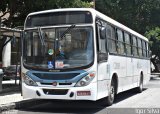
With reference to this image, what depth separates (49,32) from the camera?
11609 millimetres

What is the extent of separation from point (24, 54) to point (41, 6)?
24.4ft

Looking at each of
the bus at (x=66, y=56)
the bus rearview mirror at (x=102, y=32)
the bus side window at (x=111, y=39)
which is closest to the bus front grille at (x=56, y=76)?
the bus at (x=66, y=56)

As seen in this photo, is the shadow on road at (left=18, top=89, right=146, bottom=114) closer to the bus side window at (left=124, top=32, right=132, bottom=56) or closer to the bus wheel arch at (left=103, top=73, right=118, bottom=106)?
the bus wheel arch at (left=103, top=73, right=118, bottom=106)

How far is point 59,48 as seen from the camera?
11.3 metres

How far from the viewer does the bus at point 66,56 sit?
1099 centimetres

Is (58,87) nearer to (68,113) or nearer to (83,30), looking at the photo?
(68,113)

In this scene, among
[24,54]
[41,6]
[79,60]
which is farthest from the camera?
[41,6]

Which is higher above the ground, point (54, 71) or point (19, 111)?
point (54, 71)

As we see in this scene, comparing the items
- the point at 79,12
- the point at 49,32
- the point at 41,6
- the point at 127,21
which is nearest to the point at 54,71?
the point at 49,32

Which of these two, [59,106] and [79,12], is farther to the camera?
[59,106]

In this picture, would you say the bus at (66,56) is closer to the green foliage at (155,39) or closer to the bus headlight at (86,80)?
the bus headlight at (86,80)

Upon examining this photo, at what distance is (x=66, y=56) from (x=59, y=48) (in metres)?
0.35

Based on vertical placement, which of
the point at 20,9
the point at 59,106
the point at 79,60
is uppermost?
the point at 20,9

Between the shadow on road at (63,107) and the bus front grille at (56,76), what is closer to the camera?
the bus front grille at (56,76)
